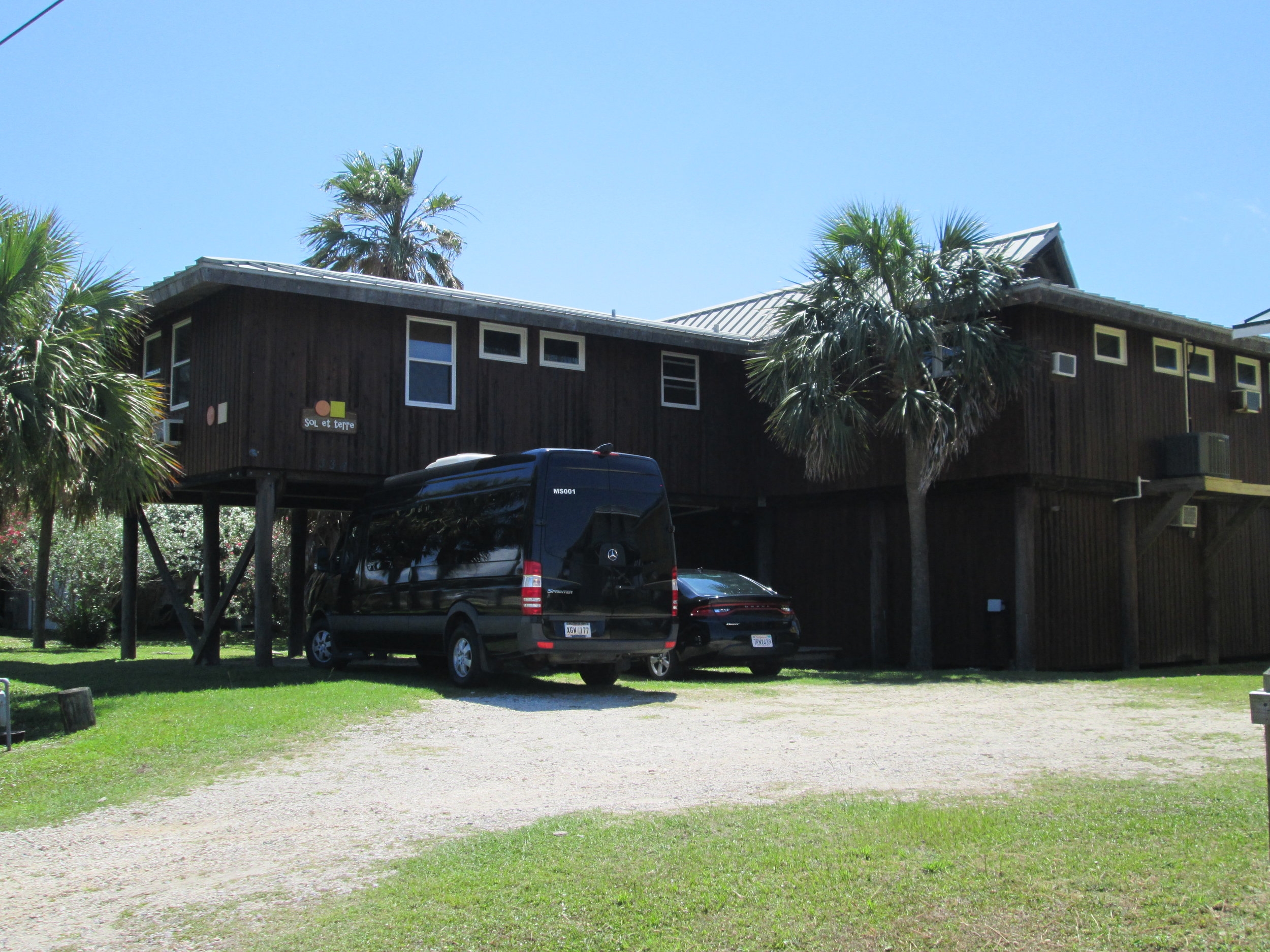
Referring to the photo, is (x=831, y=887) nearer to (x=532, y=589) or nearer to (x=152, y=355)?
(x=532, y=589)

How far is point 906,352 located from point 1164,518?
20.0 feet

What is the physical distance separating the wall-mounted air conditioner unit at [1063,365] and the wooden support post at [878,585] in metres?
3.65

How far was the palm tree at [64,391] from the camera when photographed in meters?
11.9

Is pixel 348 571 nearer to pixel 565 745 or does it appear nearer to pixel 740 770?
pixel 565 745

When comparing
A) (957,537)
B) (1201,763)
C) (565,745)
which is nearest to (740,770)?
(565,745)

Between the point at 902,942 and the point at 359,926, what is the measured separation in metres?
2.23

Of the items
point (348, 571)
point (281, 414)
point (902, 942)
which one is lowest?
point (902, 942)

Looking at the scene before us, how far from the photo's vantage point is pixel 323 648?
54.0 feet

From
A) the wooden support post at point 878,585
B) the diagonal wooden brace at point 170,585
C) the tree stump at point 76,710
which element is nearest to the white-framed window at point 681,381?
the wooden support post at point 878,585

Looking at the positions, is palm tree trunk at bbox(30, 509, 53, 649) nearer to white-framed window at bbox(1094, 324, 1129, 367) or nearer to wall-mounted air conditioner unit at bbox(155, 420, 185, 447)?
wall-mounted air conditioner unit at bbox(155, 420, 185, 447)

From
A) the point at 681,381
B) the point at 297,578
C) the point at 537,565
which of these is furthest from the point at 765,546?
the point at 537,565

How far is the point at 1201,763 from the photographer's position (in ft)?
27.7

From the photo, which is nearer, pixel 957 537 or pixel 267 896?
pixel 267 896

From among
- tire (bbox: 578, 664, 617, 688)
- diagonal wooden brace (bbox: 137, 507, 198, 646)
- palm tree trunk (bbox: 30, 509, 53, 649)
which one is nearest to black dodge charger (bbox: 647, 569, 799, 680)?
tire (bbox: 578, 664, 617, 688)
